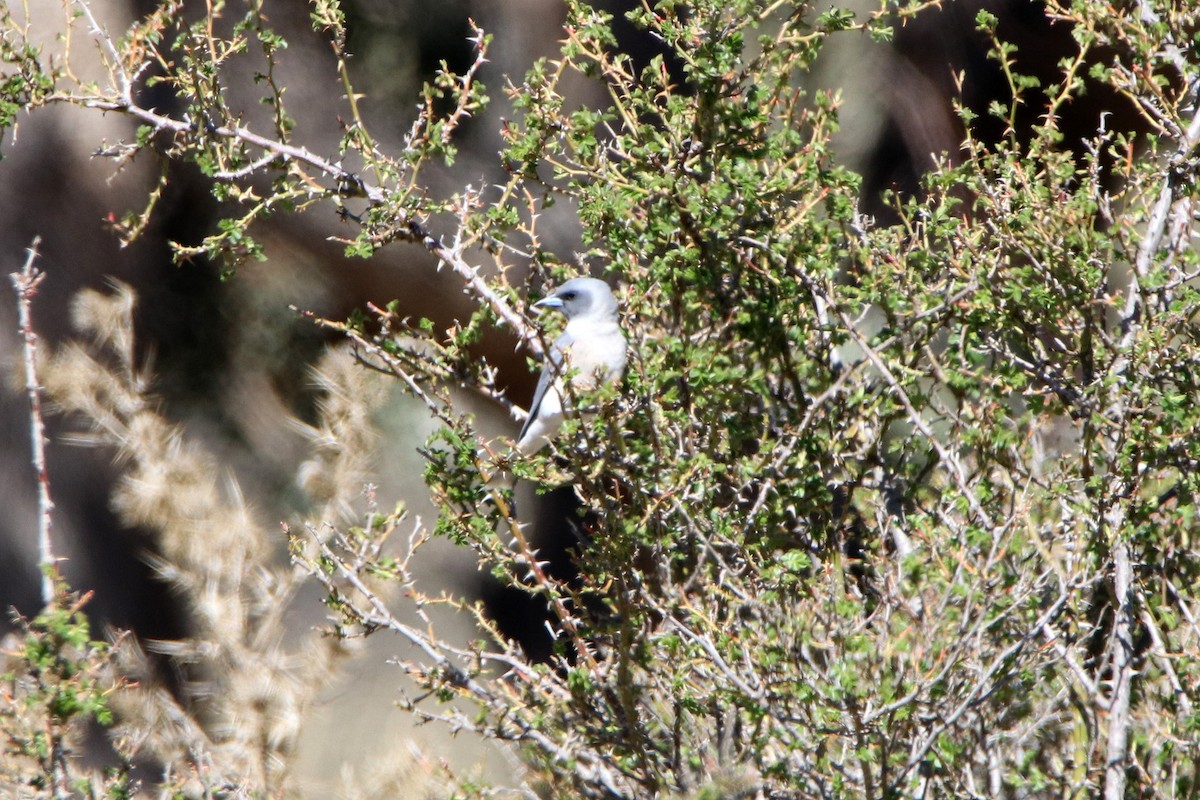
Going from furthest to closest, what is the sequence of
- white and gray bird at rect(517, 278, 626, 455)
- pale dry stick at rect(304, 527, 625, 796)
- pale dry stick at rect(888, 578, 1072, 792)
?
white and gray bird at rect(517, 278, 626, 455), pale dry stick at rect(304, 527, 625, 796), pale dry stick at rect(888, 578, 1072, 792)

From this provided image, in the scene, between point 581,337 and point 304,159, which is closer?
point 304,159

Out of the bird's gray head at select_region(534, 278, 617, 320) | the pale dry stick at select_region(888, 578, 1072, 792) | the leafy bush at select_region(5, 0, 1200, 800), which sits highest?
the bird's gray head at select_region(534, 278, 617, 320)

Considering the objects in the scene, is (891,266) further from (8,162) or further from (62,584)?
(8,162)

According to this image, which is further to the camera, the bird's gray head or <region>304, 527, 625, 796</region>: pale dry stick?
the bird's gray head

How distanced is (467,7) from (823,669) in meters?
4.30

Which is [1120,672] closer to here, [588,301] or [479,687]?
[479,687]

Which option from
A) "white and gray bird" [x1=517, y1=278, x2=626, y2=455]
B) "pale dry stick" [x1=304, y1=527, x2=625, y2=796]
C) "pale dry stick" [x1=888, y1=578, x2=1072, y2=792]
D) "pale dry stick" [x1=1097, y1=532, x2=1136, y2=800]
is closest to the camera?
"pale dry stick" [x1=888, y1=578, x2=1072, y2=792]

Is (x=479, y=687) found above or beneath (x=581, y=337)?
beneath

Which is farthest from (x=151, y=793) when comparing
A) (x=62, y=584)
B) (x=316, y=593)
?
(x=62, y=584)

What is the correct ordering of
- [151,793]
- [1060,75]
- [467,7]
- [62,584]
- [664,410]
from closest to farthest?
[62,584] → [664,410] → [151,793] → [1060,75] → [467,7]

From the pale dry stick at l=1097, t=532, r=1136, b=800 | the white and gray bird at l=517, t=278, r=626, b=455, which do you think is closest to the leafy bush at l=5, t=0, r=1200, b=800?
the pale dry stick at l=1097, t=532, r=1136, b=800

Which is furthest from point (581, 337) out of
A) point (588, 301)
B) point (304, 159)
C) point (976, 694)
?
point (976, 694)

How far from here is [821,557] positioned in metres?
2.77

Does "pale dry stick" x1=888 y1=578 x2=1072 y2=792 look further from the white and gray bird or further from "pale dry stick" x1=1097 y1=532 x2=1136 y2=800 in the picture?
the white and gray bird
